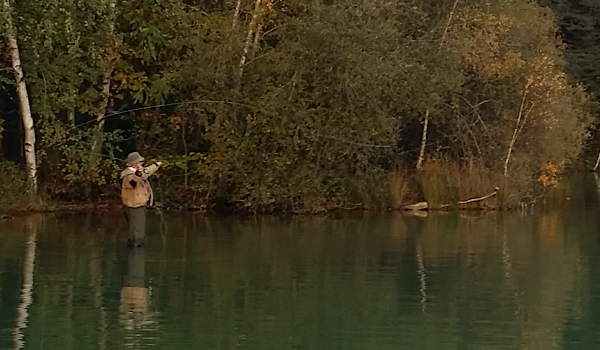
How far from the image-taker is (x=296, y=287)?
42.7 ft

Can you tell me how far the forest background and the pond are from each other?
3.04 meters

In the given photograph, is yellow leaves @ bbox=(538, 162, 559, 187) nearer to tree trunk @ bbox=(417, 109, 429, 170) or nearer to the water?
tree trunk @ bbox=(417, 109, 429, 170)

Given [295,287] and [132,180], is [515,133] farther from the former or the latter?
[295,287]

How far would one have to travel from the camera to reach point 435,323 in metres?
10.8

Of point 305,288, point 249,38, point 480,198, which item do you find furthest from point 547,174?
point 305,288

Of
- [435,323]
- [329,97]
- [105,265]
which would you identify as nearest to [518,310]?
[435,323]

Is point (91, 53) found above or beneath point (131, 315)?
above

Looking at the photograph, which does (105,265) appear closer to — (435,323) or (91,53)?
(435,323)

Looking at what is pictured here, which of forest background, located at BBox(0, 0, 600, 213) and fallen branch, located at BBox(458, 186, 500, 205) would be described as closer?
forest background, located at BBox(0, 0, 600, 213)

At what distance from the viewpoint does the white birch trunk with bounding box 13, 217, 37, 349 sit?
9.83 metres

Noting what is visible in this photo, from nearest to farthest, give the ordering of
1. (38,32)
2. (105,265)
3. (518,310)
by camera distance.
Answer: (518,310)
(105,265)
(38,32)

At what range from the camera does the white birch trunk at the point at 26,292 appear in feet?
32.3

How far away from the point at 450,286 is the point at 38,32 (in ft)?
40.4

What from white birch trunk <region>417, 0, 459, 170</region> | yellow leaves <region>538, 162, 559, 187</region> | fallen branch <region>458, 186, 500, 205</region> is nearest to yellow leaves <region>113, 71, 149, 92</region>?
white birch trunk <region>417, 0, 459, 170</region>
